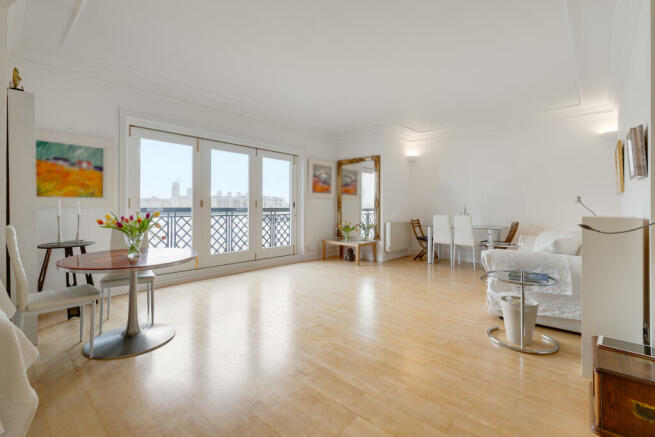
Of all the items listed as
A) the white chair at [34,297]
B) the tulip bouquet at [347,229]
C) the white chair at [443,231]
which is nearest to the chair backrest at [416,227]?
the white chair at [443,231]

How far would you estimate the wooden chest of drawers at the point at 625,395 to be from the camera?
1.29 meters

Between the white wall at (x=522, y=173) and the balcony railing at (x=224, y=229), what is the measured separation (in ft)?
10.6

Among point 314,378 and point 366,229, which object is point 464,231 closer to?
point 366,229

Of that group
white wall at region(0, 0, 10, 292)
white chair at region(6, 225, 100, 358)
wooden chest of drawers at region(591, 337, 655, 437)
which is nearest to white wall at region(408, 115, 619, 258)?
wooden chest of drawers at region(591, 337, 655, 437)

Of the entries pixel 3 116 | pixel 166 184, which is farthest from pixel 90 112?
pixel 3 116

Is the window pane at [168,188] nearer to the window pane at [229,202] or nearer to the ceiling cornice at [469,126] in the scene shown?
the window pane at [229,202]

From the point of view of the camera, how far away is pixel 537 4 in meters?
2.45

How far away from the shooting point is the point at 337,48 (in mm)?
3125

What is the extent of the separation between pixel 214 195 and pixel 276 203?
1281mm

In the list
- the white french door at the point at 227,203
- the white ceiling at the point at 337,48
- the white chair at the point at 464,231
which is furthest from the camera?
the white chair at the point at 464,231

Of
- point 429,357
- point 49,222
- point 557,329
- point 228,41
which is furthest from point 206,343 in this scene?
point 557,329

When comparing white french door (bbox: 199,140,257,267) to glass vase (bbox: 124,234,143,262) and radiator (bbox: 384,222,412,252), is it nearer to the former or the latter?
glass vase (bbox: 124,234,143,262)

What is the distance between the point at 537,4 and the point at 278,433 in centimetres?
355

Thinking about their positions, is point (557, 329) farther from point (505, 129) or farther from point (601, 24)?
point (505, 129)
